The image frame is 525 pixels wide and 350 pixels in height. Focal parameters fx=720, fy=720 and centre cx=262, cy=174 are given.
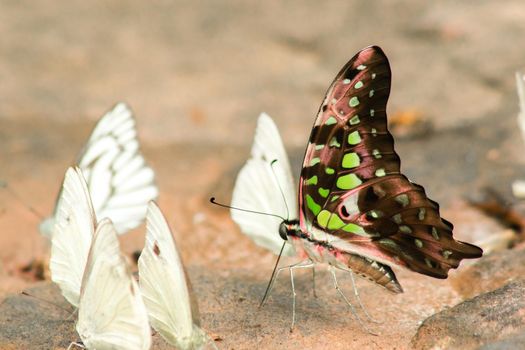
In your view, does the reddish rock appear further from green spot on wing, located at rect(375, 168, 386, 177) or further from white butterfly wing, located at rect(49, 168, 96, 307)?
white butterfly wing, located at rect(49, 168, 96, 307)

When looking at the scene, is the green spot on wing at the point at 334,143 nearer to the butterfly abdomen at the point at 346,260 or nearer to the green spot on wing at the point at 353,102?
the green spot on wing at the point at 353,102

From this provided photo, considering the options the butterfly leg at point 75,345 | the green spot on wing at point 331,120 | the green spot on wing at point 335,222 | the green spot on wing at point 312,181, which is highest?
the green spot on wing at point 331,120

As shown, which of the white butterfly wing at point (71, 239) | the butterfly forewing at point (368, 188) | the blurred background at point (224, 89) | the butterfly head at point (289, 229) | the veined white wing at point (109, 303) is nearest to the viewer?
the veined white wing at point (109, 303)

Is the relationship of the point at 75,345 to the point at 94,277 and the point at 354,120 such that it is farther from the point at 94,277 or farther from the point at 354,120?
the point at 354,120

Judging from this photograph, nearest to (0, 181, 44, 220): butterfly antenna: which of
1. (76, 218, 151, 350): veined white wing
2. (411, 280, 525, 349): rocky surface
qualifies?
(76, 218, 151, 350): veined white wing

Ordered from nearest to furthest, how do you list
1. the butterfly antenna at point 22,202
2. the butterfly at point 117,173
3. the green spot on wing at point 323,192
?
the green spot on wing at point 323,192
the butterfly at point 117,173
the butterfly antenna at point 22,202

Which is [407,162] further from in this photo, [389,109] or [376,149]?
[376,149]

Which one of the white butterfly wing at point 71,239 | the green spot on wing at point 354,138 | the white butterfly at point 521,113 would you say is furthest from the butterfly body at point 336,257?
the white butterfly at point 521,113
